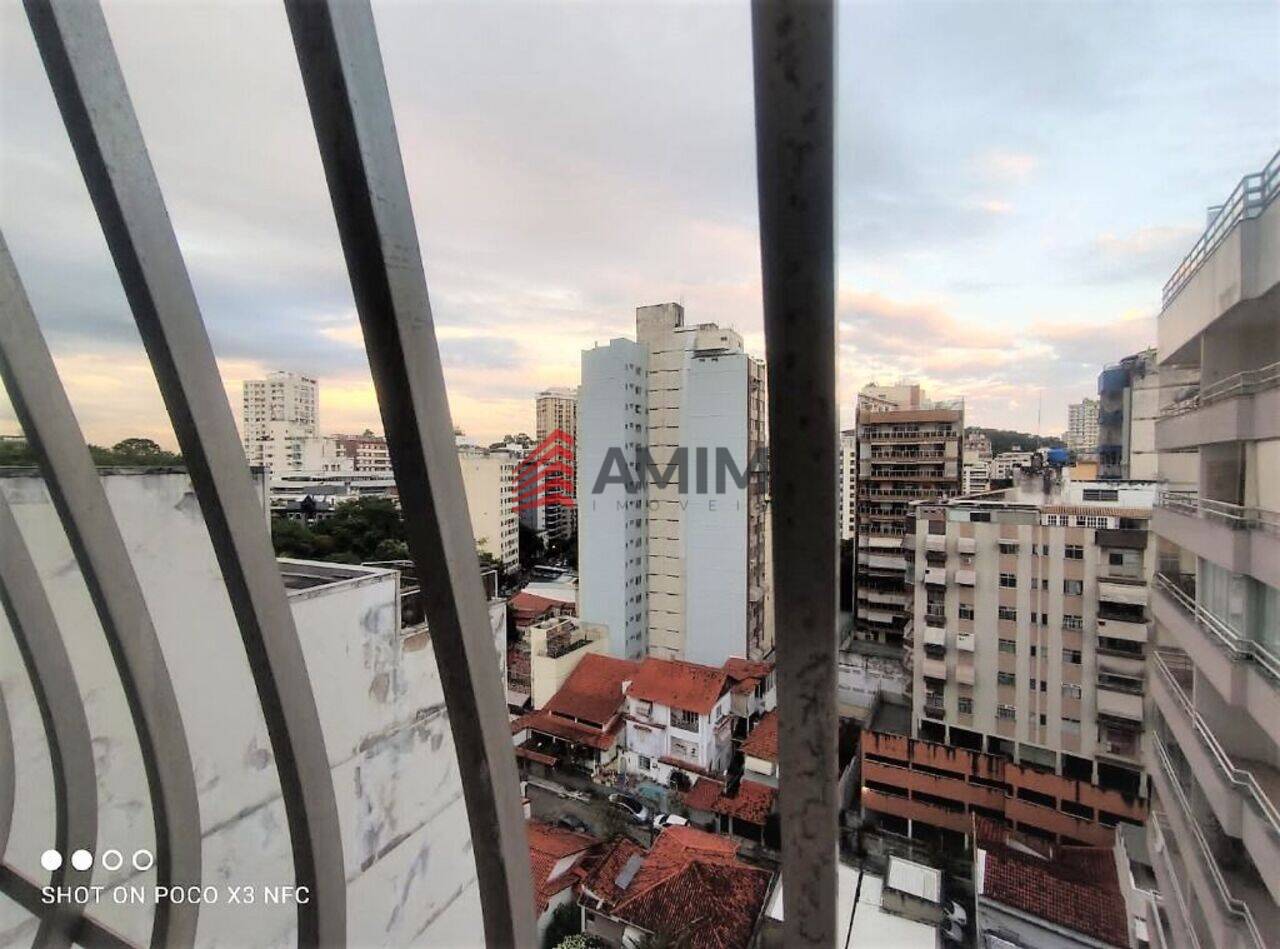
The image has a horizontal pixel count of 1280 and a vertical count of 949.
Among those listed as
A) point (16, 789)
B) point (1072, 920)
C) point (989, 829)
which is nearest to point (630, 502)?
point (989, 829)

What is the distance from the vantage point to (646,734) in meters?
8.46

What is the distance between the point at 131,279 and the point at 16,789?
1.41 m

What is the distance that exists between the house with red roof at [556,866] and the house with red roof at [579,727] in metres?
2.21

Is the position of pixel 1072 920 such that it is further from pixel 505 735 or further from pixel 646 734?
pixel 505 735

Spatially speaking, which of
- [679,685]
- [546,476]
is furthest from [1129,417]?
[546,476]

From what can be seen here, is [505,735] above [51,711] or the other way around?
above

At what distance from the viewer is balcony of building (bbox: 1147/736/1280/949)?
2.31 m

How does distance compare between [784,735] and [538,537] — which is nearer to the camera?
[784,735]

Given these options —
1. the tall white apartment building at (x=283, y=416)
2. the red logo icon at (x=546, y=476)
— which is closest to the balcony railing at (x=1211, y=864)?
the red logo icon at (x=546, y=476)

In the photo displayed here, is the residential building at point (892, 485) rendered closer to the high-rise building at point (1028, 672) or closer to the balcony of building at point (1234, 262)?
the high-rise building at point (1028, 672)

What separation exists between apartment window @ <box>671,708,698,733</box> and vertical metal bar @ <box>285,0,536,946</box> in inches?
315

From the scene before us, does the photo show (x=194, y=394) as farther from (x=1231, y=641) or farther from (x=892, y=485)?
(x=892, y=485)

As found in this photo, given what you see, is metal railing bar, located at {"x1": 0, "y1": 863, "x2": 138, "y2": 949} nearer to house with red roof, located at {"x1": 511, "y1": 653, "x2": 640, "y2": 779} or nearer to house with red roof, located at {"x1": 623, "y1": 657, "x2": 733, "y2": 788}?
house with red roof, located at {"x1": 623, "y1": 657, "x2": 733, "y2": 788}

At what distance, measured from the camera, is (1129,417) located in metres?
9.79
